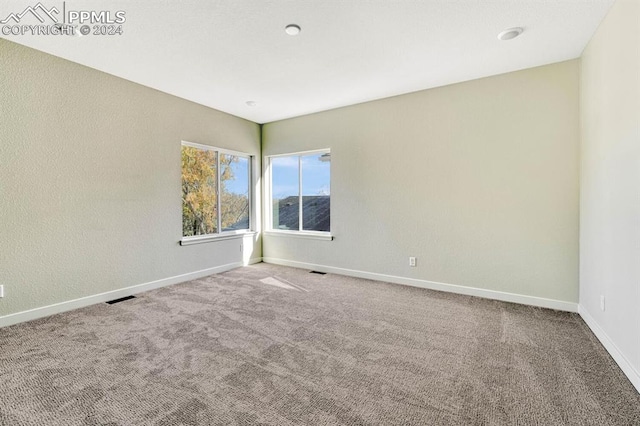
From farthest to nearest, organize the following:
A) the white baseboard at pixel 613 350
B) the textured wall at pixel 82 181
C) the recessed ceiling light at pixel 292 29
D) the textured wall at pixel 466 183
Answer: the textured wall at pixel 466 183 < the textured wall at pixel 82 181 < the recessed ceiling light at pixel 292 29 < the white baseboard at pixel 613 350

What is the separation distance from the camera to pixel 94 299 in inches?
129

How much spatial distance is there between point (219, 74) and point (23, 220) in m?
2.48

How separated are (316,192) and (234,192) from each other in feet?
4.84

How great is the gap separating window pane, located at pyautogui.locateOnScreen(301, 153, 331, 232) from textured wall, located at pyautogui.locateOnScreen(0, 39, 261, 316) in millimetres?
1931

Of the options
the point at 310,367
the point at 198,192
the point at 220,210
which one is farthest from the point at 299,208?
the point at 310,367

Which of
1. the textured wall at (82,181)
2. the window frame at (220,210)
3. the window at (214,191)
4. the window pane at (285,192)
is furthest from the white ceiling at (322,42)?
the window pane at (285,192)

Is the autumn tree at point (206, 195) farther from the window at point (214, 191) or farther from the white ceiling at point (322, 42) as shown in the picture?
the white ceiling at point (322, 42)

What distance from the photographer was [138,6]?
221 cm

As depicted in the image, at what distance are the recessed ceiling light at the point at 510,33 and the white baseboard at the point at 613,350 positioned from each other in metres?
2.64

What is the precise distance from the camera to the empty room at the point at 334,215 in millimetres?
1848

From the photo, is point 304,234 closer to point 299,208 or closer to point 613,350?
point 299,208

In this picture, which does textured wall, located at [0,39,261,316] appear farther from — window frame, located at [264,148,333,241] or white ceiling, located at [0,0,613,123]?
window frame, located at [264,148,333,241]

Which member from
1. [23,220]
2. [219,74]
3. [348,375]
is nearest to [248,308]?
[348,375]

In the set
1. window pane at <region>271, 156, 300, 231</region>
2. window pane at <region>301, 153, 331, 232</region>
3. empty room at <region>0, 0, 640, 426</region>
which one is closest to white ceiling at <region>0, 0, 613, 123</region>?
empty room at <region>0, 0, 640, 426</region>
